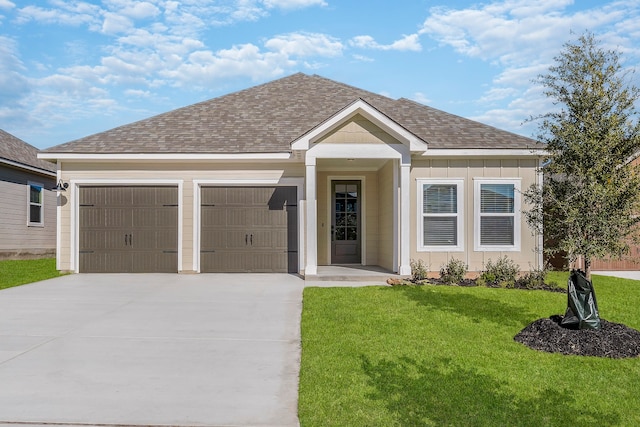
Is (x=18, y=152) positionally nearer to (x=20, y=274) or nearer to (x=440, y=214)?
(x=20, y=274)

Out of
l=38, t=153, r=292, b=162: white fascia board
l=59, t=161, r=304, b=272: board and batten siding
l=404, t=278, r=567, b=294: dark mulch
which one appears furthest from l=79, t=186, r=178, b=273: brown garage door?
l=404, t=278, r=567, b=294: dark mulch

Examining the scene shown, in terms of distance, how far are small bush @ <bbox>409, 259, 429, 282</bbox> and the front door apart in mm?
2312

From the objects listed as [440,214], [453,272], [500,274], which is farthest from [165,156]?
[500,274]

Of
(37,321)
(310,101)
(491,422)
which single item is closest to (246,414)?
(491,422)

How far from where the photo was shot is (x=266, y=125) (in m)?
12.7

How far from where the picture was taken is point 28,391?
363 cm

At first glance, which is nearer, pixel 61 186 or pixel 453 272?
pixel 453 272

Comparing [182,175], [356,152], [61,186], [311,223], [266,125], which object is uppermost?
[266,125]

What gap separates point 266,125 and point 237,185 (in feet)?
7.51

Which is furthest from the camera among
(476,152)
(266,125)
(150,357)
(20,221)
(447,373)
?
(20,221)

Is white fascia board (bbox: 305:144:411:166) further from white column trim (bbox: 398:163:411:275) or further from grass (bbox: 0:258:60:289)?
grass (bbox: 0:258:60:289)

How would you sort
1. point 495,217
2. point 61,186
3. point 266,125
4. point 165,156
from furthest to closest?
point 266,125 < point 61,186 < point 165,156 < point 495,217

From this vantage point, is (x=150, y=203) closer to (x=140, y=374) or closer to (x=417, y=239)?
(x=417, y=239)

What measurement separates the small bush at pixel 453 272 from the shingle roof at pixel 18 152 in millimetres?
14735
